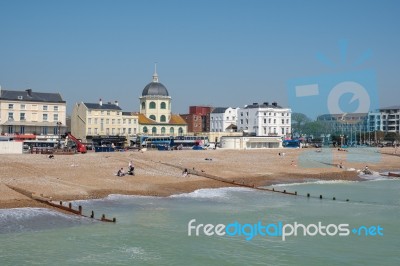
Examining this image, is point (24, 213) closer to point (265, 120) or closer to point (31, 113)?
point (31, 113)

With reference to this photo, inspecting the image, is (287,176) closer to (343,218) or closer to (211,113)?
(343,218)

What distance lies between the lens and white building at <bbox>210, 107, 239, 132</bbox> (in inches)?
4365

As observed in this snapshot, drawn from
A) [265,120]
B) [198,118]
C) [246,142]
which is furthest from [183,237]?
[198,118]

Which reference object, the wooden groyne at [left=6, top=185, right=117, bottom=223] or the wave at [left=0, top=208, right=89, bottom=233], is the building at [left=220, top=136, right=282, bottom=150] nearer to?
the wooden groyne at [left=6, top=185, right=117, bottom=223]

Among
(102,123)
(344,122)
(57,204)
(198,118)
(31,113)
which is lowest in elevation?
(57,204)

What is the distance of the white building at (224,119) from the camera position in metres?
111

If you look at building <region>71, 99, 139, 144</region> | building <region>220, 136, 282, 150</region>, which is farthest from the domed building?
building <region>220, 136, 282, 150</region>

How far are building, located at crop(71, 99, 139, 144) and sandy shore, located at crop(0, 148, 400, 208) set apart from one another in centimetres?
2471

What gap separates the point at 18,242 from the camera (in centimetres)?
2050

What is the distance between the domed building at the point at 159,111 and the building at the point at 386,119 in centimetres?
9123

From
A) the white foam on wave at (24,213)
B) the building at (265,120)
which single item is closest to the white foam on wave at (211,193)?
the white foam on wave at (24,213)

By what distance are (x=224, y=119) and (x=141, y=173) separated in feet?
229

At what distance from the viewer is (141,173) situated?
42031 millimetres

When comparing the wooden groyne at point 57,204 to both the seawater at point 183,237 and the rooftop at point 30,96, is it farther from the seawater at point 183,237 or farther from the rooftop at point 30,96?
the rooftop at point 30,96
